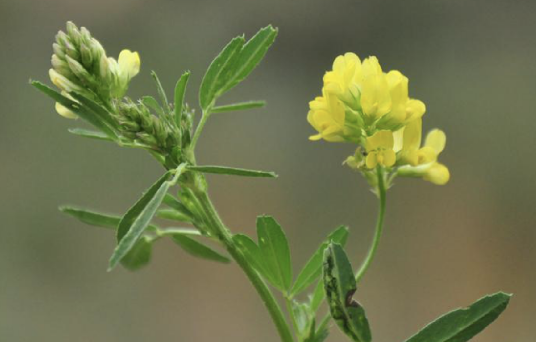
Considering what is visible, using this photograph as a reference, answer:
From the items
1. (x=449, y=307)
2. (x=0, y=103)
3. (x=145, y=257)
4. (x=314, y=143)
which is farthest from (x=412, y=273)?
(x=145, y=257)

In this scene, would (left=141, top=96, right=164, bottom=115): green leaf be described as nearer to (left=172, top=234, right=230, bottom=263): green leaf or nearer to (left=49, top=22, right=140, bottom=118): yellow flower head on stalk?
(left=49, top=22, right=140, bottom=118): yellow flower head on stalk

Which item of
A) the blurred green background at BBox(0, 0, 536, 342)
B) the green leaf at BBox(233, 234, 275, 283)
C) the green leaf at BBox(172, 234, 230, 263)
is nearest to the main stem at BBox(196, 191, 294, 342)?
the green leaf at BBox(233, 234, 275, 283)

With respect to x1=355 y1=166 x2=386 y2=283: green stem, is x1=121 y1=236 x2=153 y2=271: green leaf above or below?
below

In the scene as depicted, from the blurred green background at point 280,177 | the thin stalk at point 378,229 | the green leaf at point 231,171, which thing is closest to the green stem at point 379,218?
the thin stalk at point 378,229

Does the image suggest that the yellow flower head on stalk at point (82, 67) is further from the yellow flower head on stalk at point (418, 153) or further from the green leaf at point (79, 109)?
the yellow flower head on stalk at point (418, 153)

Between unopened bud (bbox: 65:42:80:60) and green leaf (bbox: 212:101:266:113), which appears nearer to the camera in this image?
unopened bud (bbox: 65:42:80:60)

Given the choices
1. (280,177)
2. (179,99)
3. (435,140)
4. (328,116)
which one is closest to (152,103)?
(179,99)
